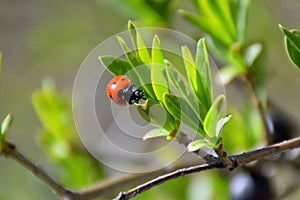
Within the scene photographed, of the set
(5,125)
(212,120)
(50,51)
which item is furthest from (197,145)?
(50,51)

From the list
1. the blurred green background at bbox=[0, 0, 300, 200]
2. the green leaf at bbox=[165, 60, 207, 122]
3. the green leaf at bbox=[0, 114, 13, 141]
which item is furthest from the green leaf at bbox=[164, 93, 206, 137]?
the blurred green background at bbox=[0, 0, 300, 200]

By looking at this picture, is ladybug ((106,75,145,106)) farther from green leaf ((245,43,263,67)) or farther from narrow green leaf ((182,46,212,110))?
green leaf ((245,43,263,67))

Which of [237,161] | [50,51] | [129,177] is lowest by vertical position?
[50,51]

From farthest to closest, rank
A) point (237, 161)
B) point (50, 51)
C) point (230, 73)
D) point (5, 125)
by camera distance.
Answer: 1. point (50, 51)
2. point (230, 73)
3. point (5, 125)
4. point (237, 161)

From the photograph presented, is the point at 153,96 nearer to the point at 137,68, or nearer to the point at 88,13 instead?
the point at 137,68

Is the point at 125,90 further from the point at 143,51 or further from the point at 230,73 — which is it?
the point at 230,73

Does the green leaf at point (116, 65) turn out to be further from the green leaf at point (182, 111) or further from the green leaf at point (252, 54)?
the green leaf at point (252, 54)

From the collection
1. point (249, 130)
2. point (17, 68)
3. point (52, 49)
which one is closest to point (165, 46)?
point (249, 130)

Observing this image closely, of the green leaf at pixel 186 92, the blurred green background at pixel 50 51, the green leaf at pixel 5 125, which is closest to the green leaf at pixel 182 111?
the green leaf at pixel 186 92
